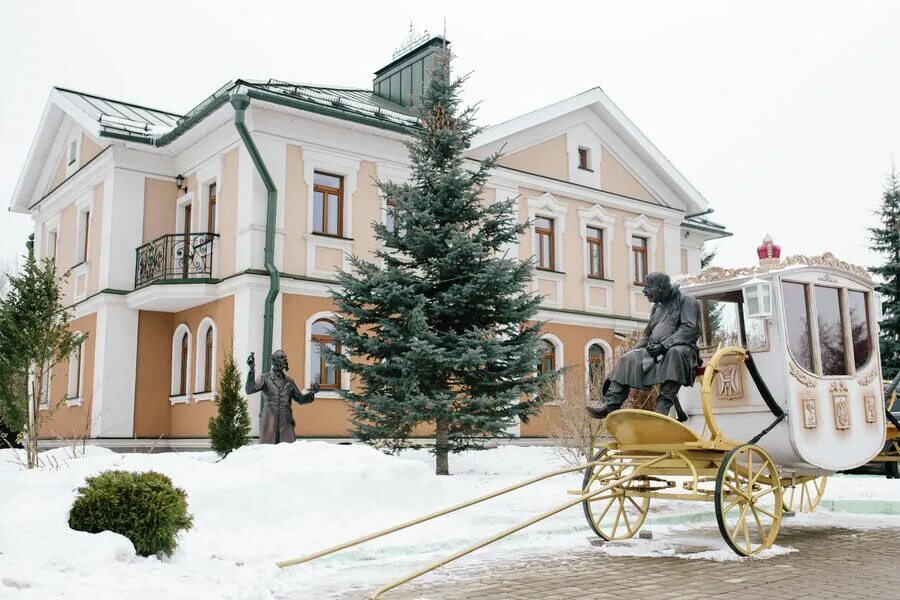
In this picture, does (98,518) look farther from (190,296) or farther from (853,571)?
(190,296)

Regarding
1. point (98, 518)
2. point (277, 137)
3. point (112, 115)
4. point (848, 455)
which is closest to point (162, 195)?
point (112, 115)

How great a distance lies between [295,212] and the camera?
19.0m

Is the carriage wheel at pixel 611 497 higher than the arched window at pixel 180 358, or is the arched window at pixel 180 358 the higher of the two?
the arched window at pixel 180 358

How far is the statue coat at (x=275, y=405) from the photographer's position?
1340 cm

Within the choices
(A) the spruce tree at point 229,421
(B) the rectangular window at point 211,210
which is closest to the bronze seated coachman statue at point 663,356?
(A) the spruce tree at point 229,421

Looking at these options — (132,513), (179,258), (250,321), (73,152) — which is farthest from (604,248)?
(132,513)

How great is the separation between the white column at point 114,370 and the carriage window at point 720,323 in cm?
1455

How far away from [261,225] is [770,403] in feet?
41.1

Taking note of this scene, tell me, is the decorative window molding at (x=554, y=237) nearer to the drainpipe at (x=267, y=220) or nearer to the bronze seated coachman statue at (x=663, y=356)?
the drainpipe at (x=267, y=220)

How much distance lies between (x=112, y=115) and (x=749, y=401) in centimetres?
1888

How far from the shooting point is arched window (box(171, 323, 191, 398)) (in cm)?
2050

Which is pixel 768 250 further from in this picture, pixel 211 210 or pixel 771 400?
pixel 211 210

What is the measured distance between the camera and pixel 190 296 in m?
19.1

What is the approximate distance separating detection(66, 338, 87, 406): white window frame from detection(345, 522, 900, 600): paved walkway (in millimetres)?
16935
